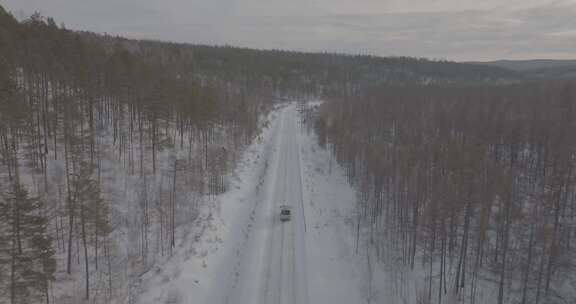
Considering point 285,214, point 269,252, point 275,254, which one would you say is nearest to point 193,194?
point 285,214

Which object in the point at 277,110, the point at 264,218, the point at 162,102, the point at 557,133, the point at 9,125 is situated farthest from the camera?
the point at 277,110

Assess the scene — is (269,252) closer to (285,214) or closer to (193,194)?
(285,214)

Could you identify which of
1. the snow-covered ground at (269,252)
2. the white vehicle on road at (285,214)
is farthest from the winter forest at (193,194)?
the white vehicle on road at (285,214)

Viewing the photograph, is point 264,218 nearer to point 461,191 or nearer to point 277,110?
point 461,191

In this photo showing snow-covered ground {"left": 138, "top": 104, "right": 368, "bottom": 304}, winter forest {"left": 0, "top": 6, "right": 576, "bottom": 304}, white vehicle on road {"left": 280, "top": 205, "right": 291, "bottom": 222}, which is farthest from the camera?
white vehicle on road {"left": 280, "top": 205, "right": 291, "bottom": 222}

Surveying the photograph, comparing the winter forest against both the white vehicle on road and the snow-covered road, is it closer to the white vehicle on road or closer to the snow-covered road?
the snow-covered road

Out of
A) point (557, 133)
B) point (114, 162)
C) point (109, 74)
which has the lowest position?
point (114, 162)

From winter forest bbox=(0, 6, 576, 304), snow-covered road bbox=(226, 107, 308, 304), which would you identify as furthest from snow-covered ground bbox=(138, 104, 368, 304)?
winter forest bbox=(0, 6, 576, 304)

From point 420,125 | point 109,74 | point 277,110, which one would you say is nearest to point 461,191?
point 109,74
